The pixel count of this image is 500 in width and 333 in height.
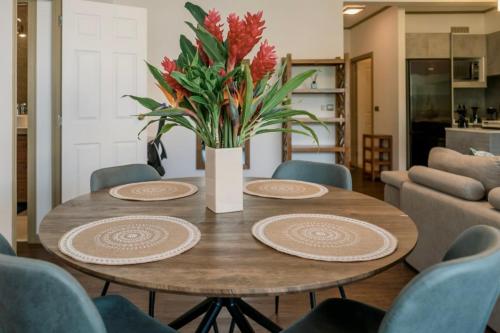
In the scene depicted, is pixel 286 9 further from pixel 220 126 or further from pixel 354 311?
pixel 354 311

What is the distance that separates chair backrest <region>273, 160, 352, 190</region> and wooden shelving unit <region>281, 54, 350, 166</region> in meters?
2.20

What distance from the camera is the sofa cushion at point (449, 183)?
228cm

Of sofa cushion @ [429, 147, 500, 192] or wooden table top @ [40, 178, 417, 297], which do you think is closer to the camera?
wooden table top @ [40, 178, 417, 297]

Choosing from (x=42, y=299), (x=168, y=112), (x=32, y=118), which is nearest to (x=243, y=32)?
(x=168, y=112)

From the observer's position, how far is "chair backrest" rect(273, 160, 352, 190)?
2.24m

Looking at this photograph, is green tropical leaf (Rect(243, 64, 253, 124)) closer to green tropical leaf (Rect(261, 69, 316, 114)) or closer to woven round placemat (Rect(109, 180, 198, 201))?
green tropical leaf (Rect(261, 69, 316, 114))

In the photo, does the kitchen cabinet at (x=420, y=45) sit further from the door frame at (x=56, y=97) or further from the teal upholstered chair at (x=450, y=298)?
the teal upholstered chair at (x=450, y=298)

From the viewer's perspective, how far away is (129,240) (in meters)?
1.12

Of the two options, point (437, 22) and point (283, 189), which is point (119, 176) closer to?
point (283, 189)

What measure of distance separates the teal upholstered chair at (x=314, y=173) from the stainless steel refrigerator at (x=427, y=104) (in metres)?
4.57

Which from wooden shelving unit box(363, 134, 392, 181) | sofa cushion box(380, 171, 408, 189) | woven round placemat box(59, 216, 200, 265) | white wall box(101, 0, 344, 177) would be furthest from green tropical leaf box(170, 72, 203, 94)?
wooden shelving unit box(363, 134, 392, 181)

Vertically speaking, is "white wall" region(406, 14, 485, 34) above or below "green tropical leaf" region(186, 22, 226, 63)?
above

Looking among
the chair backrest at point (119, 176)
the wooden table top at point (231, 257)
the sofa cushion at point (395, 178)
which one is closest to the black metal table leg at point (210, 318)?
the wooden table top at point (231, 257)

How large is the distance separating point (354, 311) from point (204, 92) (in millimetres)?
860
